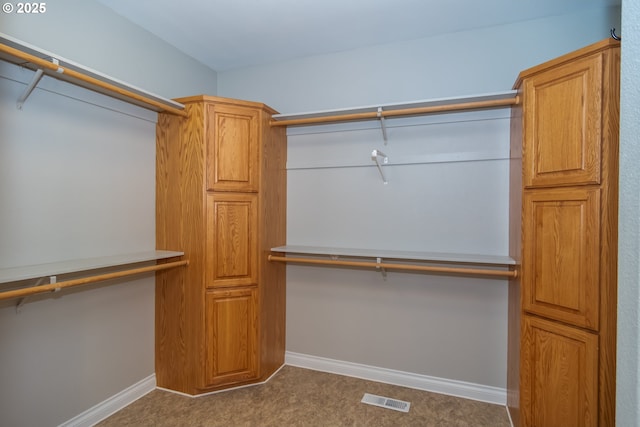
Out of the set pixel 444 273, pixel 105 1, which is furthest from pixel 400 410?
pixel 105 1

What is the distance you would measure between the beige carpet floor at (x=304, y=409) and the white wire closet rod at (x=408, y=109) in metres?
2.07

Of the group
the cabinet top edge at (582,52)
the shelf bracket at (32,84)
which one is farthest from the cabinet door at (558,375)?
the shelf bracket at (32,84)

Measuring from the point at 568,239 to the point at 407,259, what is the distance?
1.00 meters

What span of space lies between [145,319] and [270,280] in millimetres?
978

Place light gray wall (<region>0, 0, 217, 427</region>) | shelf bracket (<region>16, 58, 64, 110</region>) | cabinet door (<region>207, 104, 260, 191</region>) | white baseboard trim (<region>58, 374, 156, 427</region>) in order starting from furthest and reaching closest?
cabinet door (<region>207, 104, 260, 191</region>), white baseboard trim (<region>58, 374, 156, 427</region>), light gray wall (<region>0, 0, 217, 427</region>), shelf bracket (<region>16, 58, 64, 110</region>)

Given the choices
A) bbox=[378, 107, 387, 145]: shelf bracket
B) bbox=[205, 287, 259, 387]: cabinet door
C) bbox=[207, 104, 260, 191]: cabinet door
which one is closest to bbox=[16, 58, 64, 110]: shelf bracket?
bbox=[207, 104, 260, 191]: cabinet door

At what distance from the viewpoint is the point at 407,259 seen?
96.1 inches

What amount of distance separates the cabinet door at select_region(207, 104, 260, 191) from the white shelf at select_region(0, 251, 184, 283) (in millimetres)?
684

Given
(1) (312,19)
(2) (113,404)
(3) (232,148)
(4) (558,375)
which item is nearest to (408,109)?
(1) (312,19)

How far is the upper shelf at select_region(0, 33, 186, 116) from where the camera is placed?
1511 mm

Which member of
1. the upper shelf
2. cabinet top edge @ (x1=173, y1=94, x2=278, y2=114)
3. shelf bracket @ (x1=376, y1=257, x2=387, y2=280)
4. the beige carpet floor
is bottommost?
the beige carpet floor

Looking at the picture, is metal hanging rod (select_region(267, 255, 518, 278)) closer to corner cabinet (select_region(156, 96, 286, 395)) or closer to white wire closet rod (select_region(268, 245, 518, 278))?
white wire closet rod (select_region(268, 245, 518, 278))

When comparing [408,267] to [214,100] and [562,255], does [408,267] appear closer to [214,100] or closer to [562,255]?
[562,255]

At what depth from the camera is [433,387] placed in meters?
2.53
